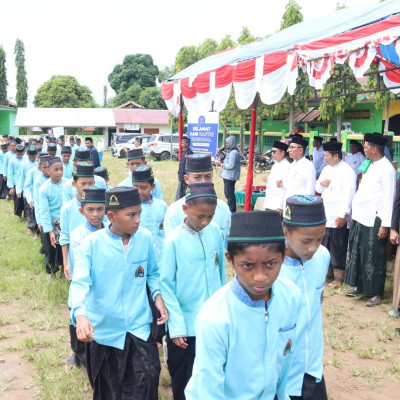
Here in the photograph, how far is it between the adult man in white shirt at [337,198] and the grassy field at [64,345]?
0.56m

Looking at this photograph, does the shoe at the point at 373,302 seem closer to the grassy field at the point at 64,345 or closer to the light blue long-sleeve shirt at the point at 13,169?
the grassy field at the point at 64,345

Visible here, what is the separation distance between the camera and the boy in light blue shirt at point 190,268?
3.11 metres

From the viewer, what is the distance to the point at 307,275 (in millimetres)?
2527

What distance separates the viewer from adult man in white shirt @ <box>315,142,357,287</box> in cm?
650

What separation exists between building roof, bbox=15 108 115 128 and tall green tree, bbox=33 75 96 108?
28.5 feet

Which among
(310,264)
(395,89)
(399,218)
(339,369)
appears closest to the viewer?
(310,264)

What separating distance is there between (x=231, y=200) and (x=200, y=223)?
8404 millimetres

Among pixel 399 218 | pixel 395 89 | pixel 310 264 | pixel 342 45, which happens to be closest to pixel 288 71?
pixel 342 45

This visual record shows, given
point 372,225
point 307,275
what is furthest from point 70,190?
point 307,275

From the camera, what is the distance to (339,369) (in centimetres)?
439

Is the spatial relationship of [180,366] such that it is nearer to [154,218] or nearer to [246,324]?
[246,324]

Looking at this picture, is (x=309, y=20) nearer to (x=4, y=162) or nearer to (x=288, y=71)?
(x=288, y=71)

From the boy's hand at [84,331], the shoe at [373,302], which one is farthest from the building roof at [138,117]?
the boy's hand at [84,331]

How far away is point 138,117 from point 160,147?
1922cm
